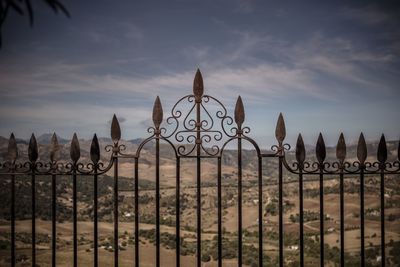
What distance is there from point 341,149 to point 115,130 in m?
2.59

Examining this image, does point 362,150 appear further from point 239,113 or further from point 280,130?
point 239,113

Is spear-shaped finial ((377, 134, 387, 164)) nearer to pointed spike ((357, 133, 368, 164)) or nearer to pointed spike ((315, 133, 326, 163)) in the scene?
pointed spike ((357, 133, 368, 164))

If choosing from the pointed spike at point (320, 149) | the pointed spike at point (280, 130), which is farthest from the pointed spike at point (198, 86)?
the pointed spike at point (320, 149)

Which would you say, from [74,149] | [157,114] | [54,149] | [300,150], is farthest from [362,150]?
[54,149]

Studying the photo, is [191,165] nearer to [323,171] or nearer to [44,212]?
[44,212]

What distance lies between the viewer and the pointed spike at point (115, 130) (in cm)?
439

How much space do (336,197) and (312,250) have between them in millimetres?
23041

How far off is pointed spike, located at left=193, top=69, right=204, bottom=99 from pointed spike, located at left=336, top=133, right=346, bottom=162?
167cm

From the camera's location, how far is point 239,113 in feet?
14.4

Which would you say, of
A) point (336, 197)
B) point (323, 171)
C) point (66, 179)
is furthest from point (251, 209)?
point (323, 171)

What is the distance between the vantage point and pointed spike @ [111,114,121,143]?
4.39 meters

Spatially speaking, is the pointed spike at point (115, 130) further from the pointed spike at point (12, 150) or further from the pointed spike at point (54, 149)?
the pointed spike at point (12, 150)

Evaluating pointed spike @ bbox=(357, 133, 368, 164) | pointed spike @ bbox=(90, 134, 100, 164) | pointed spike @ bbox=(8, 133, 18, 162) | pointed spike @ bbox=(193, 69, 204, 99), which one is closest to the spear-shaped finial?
pointed spike @ bbox=(357, 133, 368, 164)

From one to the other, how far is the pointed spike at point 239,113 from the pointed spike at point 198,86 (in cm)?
44
